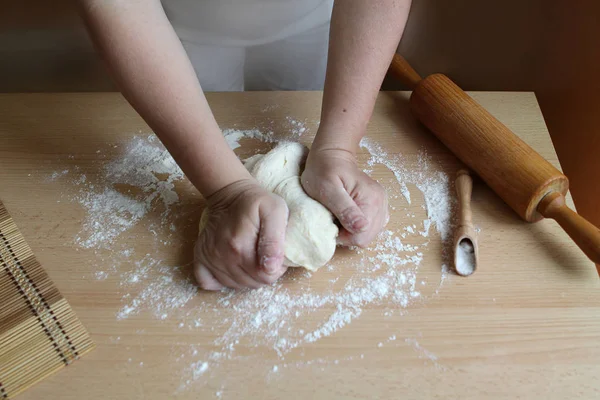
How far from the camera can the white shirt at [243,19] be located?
1.05 metres

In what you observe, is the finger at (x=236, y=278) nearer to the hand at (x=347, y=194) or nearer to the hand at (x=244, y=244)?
the hand at (x=244, y=244)

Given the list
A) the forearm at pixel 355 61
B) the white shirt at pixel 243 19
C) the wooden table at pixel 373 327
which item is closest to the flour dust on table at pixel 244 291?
the wooden table at pixel 373 327

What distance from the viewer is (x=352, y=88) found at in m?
0.89

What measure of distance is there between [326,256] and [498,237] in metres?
0.30

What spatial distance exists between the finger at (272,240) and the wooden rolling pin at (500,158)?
36 centimetres

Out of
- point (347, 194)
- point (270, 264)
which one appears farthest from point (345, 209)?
point (270, 264)

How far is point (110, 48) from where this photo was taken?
2.52 ft

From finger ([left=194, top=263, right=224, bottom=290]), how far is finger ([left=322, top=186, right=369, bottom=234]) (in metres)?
0.20

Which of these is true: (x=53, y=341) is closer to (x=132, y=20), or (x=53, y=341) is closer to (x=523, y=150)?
(x=132, y=20)

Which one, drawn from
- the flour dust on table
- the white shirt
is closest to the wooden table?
the flour dust on table

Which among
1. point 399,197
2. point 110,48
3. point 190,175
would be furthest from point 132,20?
point 399,197

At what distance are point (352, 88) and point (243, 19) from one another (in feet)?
1.08

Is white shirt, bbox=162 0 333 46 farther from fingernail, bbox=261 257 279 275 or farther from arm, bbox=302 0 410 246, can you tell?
fingernail, bbox=261 257 279 275

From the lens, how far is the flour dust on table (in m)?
0.72
